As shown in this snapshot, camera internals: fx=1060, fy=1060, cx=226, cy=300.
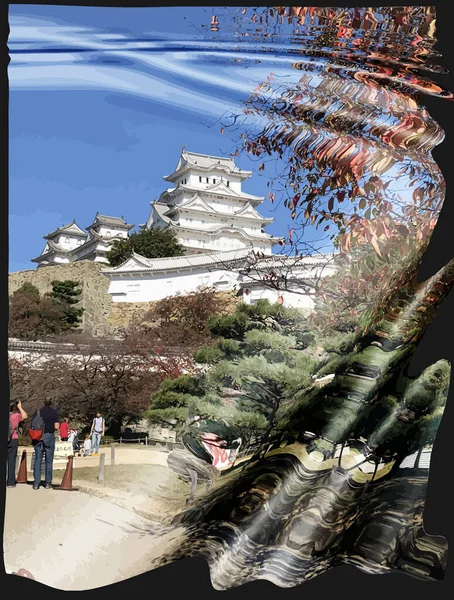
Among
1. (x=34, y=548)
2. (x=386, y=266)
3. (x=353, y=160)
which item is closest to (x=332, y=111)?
(x=353, y=160)

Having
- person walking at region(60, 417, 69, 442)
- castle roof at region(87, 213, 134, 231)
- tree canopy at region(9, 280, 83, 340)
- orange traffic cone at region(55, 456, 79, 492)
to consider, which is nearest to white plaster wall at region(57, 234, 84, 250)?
castle roof at region(87, 213, 134, 231)

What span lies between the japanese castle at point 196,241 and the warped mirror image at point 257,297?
0.04ft

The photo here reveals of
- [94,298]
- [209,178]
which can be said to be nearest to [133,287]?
[94,298]

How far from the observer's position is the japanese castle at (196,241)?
595cm

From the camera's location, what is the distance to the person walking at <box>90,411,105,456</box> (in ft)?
19.7

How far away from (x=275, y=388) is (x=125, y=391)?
876 mm

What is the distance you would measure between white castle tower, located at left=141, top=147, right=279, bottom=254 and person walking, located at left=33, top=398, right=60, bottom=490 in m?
1.18

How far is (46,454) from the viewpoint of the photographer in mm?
6020

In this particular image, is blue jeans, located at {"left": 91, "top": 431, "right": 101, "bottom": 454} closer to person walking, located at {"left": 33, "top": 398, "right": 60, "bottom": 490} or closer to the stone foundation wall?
person walking, located at {"left": 33, "top": 398, "right": 60, "bottom": 490}

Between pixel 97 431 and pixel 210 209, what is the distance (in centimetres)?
143

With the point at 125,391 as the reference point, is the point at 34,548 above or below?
below

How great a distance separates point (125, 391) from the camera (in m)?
6.05

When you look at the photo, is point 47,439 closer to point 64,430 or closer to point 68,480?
point 64,430

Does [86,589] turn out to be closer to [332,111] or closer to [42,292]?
[42,292]
